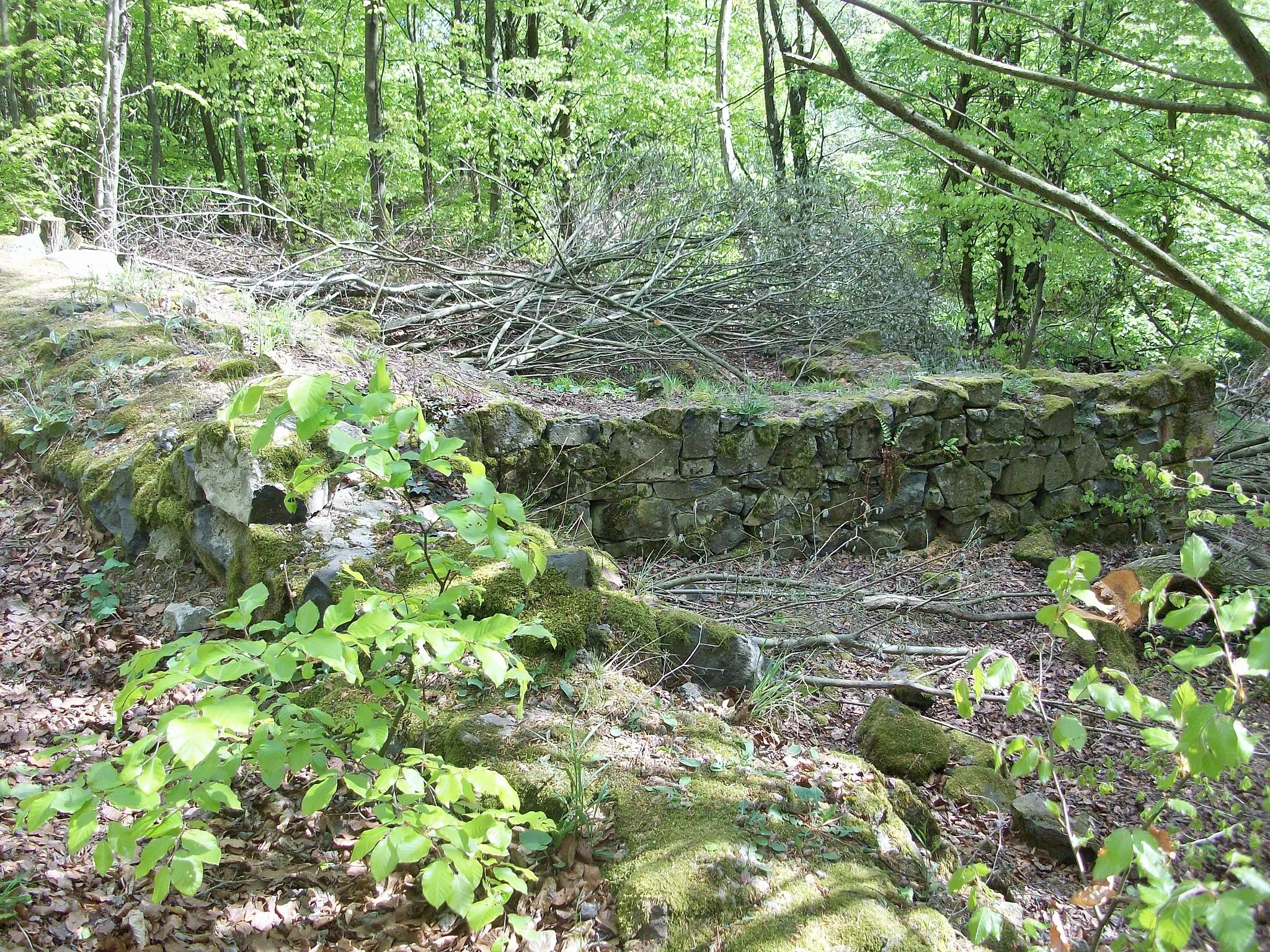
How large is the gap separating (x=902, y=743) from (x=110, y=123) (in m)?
8.31

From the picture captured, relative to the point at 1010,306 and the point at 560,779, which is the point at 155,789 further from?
the point at 1010,306

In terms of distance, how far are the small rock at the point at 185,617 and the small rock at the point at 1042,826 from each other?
358 cm

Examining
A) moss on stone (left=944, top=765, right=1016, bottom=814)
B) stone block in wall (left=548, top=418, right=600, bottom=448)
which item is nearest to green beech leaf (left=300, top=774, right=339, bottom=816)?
moss on stone (left=944, top=765, right=1016, bottom=814)

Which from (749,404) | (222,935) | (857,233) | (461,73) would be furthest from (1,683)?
(461,73)

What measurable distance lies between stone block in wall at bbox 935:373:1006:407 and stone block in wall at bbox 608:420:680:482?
2.75 meters

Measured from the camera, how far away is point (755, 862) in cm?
225

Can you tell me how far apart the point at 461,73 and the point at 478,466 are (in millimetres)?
12214

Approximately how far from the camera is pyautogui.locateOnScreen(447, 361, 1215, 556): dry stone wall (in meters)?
5.94

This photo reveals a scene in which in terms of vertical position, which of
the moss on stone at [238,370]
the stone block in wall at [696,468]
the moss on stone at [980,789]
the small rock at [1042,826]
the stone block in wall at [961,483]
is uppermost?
the moss on stone at [238,370]

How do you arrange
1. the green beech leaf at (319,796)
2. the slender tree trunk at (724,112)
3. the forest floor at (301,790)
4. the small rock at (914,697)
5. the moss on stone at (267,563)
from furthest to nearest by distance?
1. the slender tree trunk at (724,112)
2. the small rock at (914,697)
3. the moss on stone at (267,563)
4. the forest floor at (301,790)
5. the green beech leaf at (319,796)

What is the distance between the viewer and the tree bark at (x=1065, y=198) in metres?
1.40

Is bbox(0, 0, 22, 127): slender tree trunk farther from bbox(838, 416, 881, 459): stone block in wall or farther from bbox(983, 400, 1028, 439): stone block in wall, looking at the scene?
bbox(983, 400, 1028, 439): stone block in wall

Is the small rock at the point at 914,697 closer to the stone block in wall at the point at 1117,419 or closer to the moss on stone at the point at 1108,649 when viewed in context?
the moss on stone at the point at 1108,649

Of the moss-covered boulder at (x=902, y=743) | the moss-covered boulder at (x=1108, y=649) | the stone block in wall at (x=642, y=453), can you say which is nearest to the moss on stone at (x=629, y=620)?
the moss-covered boulder at (x=902, y=743)
